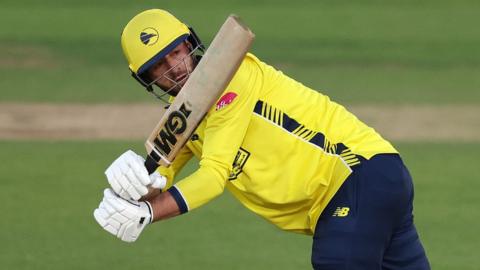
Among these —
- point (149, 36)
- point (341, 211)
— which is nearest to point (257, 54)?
point (341, 211)

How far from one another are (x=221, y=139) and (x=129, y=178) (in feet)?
1.58

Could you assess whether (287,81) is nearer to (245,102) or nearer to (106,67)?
(245,102)

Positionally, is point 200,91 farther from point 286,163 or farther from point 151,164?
point 286,163

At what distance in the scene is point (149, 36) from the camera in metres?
5.14

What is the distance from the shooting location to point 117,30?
16.9m

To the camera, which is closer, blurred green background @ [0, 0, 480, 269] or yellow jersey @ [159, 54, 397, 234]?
yellow jersey @ [159, 54, 397, 234]

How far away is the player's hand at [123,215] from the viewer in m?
4.91

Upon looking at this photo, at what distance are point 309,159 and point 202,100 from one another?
60 cm

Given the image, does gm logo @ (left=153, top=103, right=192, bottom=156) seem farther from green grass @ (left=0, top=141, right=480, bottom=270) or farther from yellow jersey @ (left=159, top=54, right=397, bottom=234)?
green grass @ (left=0, top=141, right=480, bottom=270)

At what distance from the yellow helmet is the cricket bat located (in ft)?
0.57

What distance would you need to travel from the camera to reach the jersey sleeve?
5039mm

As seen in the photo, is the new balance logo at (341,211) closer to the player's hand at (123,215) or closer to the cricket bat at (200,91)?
the cricket bat at (200,91)

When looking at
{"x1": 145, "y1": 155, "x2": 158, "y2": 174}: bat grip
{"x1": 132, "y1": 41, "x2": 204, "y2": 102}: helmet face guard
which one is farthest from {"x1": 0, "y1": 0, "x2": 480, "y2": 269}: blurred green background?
{"x1": 132, "y1": 41, "x2": 204, "y2": 102}: helmet face guard

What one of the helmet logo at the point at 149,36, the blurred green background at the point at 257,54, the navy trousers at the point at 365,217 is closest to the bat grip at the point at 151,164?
the helmet logo at the point at 149,36
